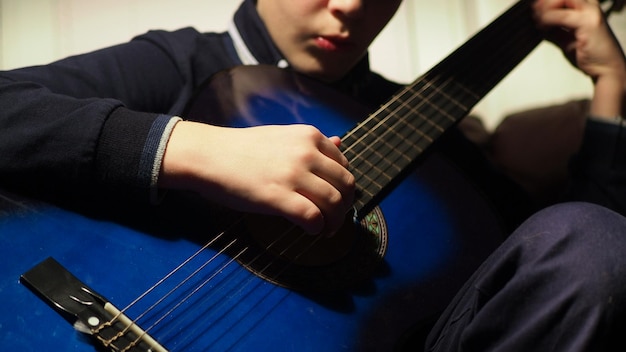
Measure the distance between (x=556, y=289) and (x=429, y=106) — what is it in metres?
0.43

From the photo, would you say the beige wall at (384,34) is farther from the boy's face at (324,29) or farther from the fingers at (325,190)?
the fingers at (325,190)

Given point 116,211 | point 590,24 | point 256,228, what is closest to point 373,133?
point 256,228

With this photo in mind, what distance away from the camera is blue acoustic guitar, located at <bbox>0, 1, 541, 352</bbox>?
496 millimetres

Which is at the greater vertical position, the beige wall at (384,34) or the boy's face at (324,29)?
the boy's face at (324,29)

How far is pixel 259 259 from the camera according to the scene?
584 millimetres

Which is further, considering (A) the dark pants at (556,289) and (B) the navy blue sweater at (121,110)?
(B) the navy blue sweater at (121,110)

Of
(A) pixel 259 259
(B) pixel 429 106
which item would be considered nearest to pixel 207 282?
(A) pixel 259 259

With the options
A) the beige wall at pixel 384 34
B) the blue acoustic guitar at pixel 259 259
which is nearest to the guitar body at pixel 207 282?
the blue acoustic guitar at pixel 259 259

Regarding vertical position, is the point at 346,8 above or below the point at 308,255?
above

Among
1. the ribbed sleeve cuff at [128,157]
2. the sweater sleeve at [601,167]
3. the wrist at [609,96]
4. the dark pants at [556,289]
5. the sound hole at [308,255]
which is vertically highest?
the ribbed sleeve cuff at [128,157]

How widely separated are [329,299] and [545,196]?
674 mm

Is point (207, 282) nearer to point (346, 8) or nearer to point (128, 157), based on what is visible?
point (128, 157)

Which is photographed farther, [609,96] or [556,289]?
[609,96]

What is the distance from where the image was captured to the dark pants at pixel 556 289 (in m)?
0.41
